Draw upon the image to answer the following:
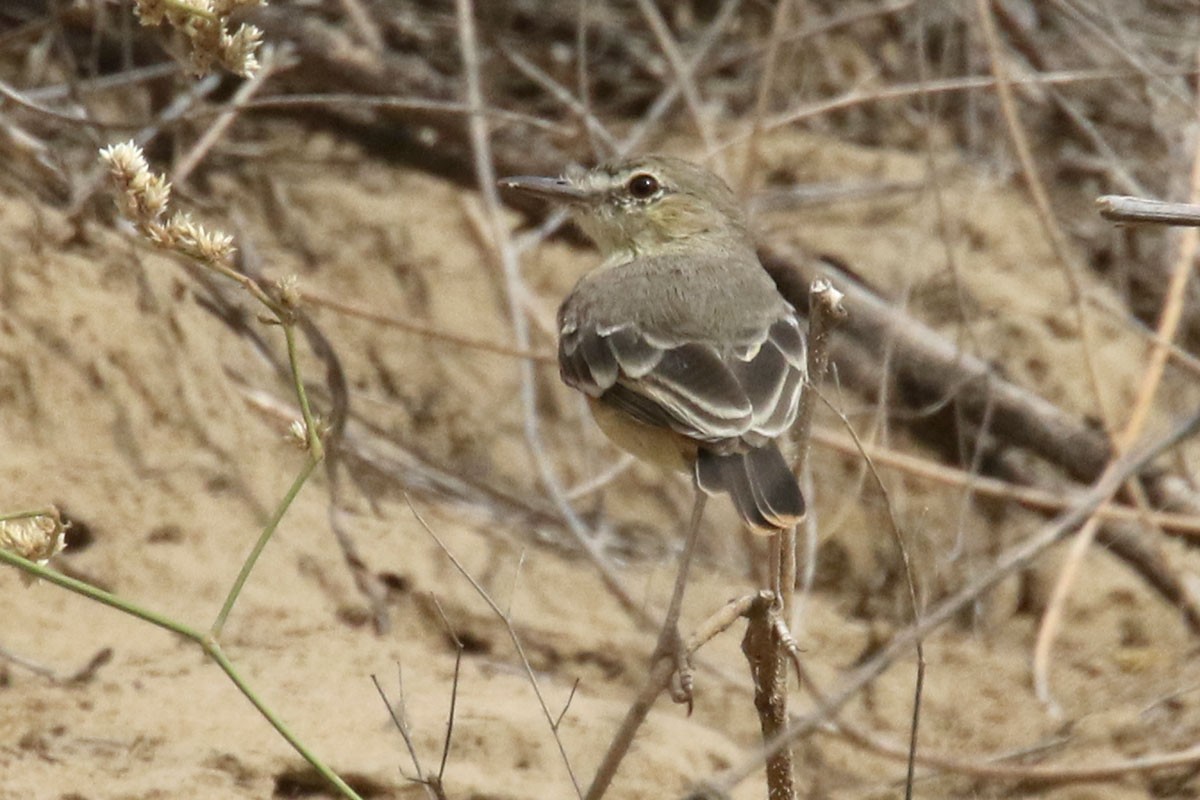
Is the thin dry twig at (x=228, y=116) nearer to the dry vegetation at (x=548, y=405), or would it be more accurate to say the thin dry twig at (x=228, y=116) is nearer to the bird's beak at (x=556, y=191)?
the dry vegetation at (x=548, y=405)

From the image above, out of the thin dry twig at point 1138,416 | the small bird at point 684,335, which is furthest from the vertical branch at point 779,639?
the thin dry twig at point 1138,416

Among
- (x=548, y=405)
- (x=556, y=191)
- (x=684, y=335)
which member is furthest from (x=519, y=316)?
(x=684, y=335)

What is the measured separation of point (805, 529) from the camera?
21.3ft

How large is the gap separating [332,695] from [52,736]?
805 mm

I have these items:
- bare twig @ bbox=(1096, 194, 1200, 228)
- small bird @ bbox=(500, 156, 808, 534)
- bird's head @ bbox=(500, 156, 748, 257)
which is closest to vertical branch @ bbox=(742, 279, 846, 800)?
small bird @ bbox=(500, 156, 808, 534)

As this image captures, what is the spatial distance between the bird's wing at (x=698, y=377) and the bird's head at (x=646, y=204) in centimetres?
76

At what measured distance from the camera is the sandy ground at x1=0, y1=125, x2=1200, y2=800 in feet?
14.8

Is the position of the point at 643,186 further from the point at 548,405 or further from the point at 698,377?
the point at 548,405

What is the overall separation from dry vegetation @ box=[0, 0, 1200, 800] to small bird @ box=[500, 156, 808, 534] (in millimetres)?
461

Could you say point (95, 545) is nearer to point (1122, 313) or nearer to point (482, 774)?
point (482, 774)

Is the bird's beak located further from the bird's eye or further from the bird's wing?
the bird's wing

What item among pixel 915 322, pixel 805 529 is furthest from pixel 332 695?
pixel 915 322

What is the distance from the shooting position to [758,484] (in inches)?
159

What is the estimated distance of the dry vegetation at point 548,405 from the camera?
15.6 feet
